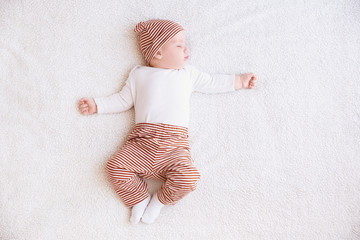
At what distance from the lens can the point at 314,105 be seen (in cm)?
136

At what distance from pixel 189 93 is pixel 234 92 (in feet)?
0.65

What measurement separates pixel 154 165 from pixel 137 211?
0.19 m

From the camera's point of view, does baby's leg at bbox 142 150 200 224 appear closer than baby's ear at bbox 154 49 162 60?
Yes

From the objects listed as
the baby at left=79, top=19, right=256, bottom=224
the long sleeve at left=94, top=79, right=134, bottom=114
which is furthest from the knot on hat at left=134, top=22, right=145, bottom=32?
the long sleeve at left=94, top=79, right=134, bottom=114

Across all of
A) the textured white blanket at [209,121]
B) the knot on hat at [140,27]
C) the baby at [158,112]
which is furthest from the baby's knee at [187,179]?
the knot on hat at [140,27]

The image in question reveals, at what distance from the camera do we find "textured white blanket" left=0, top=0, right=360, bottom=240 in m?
1.25

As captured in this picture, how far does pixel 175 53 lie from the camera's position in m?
1.30

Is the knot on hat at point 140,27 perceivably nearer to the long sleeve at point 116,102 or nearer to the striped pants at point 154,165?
the long sleeve at point 116,102

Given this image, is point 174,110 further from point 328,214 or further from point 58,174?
point 328,214

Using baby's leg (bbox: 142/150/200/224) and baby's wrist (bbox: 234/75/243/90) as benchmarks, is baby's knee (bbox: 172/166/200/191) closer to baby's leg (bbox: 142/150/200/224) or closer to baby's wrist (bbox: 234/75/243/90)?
baby's leg (bbox: 142/150/200/224)

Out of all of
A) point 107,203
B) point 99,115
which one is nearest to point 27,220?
point 107,203

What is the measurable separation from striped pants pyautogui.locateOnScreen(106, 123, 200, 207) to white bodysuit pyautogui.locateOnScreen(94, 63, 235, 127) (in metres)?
0.05

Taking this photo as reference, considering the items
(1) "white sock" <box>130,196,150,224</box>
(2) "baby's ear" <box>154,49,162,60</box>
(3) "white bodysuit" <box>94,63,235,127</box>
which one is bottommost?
(1) "white sock" <box>130,196,150,224</box>

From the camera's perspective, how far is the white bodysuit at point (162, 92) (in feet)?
4.22
